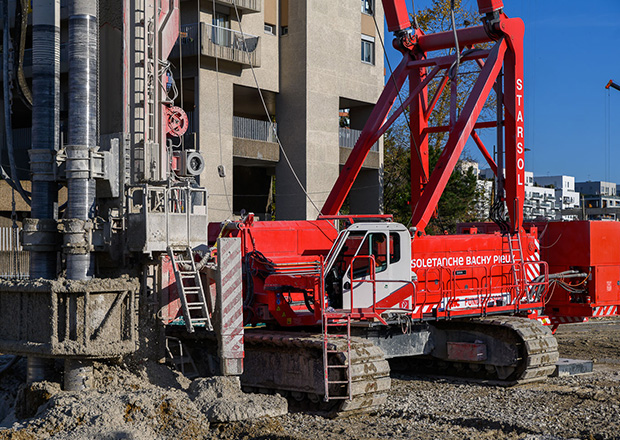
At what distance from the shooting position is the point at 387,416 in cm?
1159

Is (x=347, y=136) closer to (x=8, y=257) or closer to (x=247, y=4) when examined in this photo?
(x=247, y=4)

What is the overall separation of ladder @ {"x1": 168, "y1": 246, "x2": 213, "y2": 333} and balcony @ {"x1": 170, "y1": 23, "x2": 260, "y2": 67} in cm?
1721

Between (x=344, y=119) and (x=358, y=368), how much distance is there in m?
36.5

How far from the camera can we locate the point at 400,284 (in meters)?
12.8

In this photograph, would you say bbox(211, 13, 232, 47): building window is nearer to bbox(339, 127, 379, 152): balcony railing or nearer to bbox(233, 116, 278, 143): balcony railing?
bbox(233, 116, 278, 143): balcony railing

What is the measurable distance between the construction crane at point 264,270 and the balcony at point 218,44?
13146mm

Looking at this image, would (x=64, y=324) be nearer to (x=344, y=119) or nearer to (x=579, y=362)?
(x=579, y=362)

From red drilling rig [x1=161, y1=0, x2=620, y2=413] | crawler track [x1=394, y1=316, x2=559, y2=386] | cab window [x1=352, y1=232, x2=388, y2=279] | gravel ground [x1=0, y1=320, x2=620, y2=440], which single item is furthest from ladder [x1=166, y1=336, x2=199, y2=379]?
crawler track [x1=394, y1=316, x2=559, y2=386]

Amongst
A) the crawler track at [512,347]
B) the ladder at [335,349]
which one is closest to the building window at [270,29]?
the crawler track at [512,347]

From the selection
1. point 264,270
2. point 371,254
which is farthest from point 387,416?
point 264,270

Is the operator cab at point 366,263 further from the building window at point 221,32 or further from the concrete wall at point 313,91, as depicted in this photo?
the concrete wall at point 313,91

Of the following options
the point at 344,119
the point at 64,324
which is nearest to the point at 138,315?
the point at 64,324

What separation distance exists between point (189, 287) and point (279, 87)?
22.2 m

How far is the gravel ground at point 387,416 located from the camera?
368 inches
